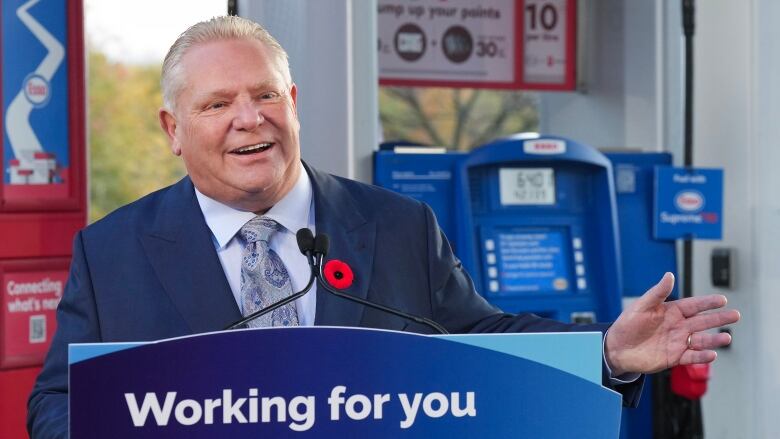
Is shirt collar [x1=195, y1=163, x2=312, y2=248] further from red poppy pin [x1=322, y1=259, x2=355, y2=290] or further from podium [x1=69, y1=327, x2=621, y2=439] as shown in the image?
podium [x1=69, y1=327, x2=621, y2=439]

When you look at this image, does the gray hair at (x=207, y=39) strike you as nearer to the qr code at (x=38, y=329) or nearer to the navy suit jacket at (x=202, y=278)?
the navy suit jacket at (x=202, y=278)

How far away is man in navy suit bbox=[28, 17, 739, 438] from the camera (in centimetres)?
266

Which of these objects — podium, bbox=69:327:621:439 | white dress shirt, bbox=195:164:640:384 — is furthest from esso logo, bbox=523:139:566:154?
podium, bbox=69:327:621:439

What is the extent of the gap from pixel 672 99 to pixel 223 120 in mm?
3144

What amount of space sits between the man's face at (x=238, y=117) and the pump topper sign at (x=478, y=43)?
9.62 feet

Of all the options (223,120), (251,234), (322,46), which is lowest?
(251,234)

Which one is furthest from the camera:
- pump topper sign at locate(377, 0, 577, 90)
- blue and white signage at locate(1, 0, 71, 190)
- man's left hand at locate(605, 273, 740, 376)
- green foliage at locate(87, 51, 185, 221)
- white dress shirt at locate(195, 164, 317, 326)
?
green foliage at locate(87, 51, 185, 221)

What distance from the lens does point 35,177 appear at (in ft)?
15.8

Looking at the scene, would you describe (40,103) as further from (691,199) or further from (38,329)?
(691,199)

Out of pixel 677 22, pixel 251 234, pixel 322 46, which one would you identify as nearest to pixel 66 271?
pixel 322 46

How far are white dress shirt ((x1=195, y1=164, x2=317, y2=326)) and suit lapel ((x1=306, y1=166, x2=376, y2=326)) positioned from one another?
49 millimetres

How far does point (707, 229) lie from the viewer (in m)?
5.27

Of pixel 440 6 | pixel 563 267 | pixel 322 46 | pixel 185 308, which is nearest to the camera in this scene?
pixel 185 308

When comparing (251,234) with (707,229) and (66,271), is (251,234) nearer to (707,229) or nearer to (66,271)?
(66,271)
